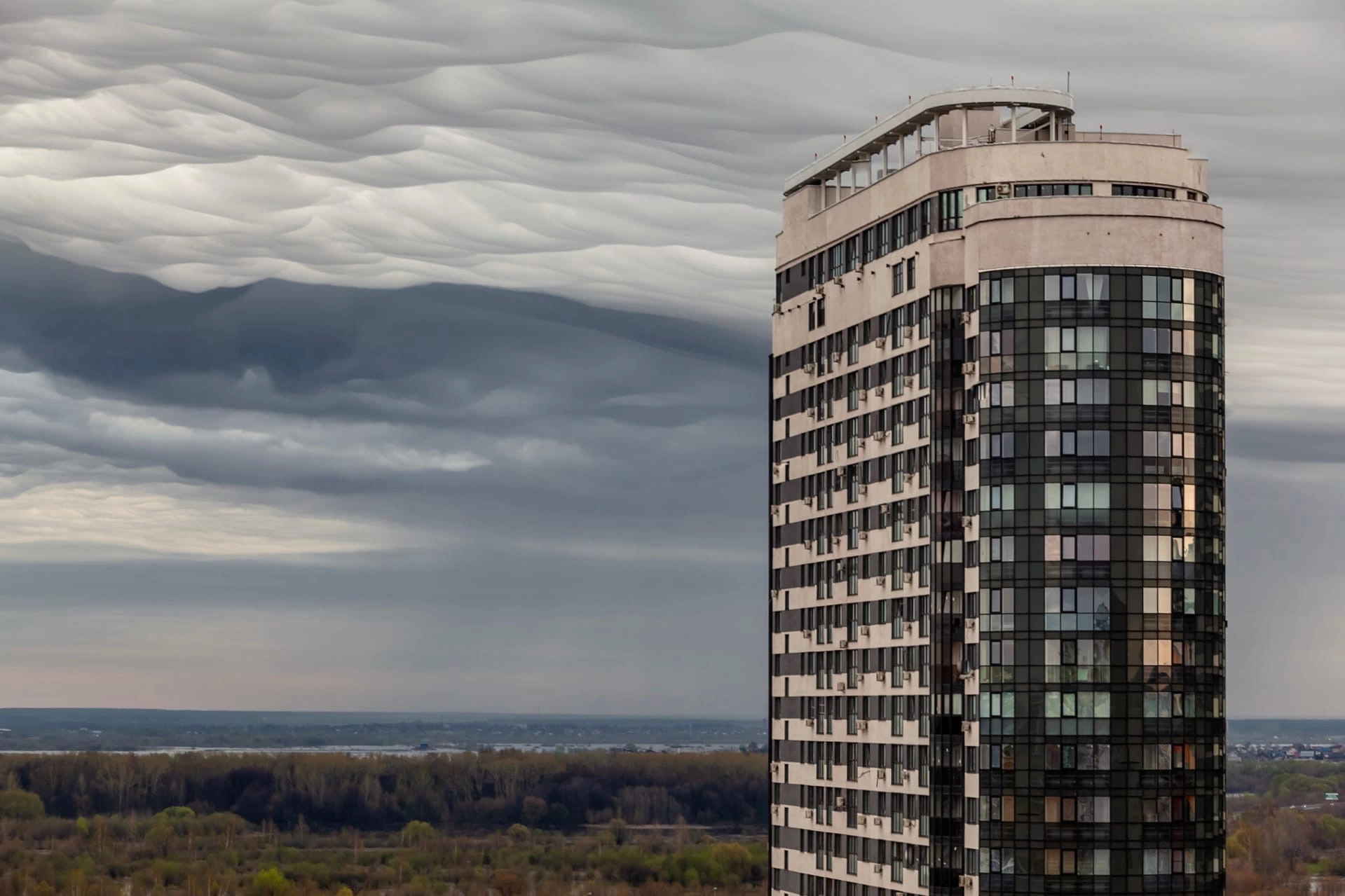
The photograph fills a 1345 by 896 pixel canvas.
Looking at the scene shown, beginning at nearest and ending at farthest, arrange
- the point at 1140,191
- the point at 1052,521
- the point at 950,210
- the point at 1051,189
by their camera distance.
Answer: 1. the point at 1052,521
2. the point at 1051,189
3. the point at 1140,191
4. the point at 950,210

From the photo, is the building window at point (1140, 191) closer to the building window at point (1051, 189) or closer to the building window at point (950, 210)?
the building window at point (1051, 189)

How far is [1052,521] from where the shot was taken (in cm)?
12912

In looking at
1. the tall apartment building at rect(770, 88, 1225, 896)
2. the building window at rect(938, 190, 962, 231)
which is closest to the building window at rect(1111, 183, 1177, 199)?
the tall apartment building at rect(770, 88, 1225, 896)

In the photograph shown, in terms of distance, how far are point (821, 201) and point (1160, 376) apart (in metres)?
43.0

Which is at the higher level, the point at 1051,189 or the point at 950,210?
the point at 1051,189

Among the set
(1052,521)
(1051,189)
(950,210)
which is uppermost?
(1051,189)

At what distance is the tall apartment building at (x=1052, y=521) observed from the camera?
12781cm

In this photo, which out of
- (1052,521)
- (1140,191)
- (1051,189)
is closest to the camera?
(1052,521)

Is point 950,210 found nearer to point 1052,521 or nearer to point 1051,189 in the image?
point 1051,189

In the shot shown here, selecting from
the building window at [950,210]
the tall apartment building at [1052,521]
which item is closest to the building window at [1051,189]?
the tall apartment building at [1052,521]

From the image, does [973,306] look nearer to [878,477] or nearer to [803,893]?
[878,477]

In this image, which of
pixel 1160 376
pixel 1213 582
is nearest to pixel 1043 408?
pixel 1160 376

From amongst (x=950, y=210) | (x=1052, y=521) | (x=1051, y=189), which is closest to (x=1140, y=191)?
(x=1051, y=189)

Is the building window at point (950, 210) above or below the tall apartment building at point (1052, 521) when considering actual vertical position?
above
